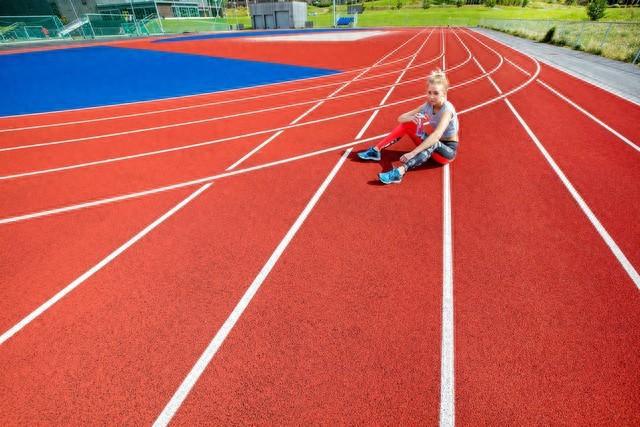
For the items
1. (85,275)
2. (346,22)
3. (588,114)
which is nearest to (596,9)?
(346,22)

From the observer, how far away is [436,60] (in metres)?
15.4

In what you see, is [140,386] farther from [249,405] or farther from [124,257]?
[124,257]

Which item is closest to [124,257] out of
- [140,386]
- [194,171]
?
[140,386]

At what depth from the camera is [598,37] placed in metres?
17.0

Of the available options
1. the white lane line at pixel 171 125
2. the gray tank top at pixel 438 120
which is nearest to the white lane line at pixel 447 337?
the gray tank top at pixel 438 120

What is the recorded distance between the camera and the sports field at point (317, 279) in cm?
205

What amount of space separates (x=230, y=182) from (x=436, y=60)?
15.0 m

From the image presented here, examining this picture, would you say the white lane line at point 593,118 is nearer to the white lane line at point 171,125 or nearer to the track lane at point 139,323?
the white lane line at point 171,125

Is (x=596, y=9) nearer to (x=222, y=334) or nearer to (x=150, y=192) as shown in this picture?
(x=150, y=192)

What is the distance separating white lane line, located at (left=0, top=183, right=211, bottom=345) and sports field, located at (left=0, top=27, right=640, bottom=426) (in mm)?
21

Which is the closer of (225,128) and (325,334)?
(325,334)

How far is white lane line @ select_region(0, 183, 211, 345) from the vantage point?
8.25 ft

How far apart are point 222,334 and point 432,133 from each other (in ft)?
11.9

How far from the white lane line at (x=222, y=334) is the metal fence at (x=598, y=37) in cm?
1825
